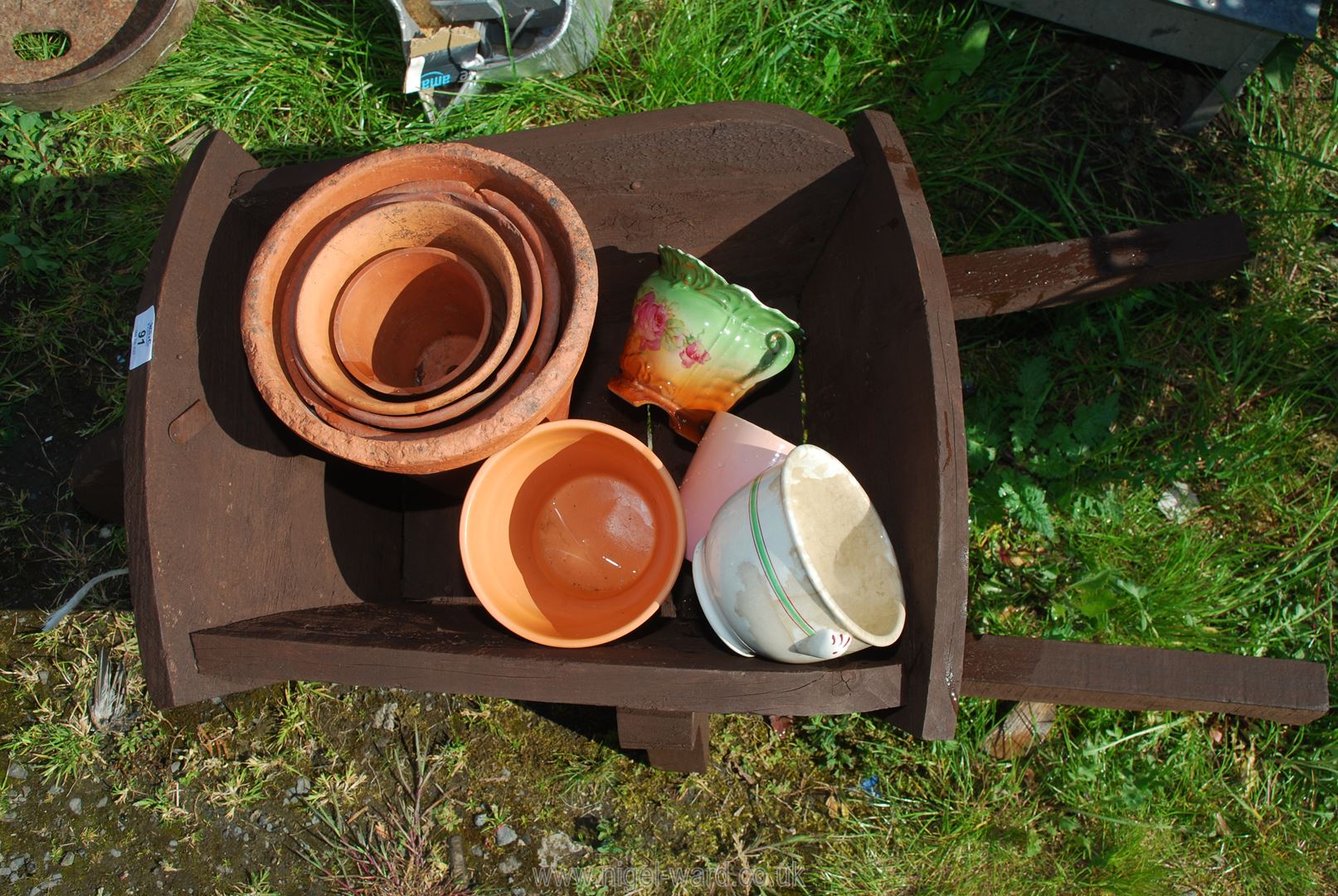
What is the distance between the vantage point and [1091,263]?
1637 mm

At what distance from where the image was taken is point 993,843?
81.0 inches

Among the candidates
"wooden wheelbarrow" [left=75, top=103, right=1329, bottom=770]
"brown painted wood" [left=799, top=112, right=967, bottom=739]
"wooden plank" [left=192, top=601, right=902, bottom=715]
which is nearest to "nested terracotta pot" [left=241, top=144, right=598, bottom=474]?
"wooden wheelbarrow" [left=75, top=103, right=1329, bottom=770]

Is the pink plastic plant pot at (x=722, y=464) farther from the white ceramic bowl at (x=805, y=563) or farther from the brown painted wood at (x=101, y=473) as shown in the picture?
the brown painted wood at (x=101, y=473)

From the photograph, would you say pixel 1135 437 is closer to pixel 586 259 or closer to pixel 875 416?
pixel 875 416

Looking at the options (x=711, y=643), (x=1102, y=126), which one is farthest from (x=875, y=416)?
(x=1102, y=126)

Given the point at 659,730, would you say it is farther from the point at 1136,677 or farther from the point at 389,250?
the point at 389,250

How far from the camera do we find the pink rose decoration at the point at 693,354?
155 cm

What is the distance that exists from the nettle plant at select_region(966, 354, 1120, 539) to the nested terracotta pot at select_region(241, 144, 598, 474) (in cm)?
118

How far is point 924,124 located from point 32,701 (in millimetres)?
2762

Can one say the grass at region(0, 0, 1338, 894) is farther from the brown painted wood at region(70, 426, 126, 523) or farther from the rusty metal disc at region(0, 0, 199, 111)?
the brown painted wood at region(70, 426, 126, 523)

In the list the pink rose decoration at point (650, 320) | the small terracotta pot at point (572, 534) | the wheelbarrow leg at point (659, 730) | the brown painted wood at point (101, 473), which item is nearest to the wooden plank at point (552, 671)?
the small terracotta pot at point (572, 534)

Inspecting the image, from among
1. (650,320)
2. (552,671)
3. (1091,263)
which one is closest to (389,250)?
(650,320)

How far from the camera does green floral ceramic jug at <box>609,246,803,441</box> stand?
1.53 metres

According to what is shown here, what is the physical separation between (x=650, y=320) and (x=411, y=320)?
1.61 feet
